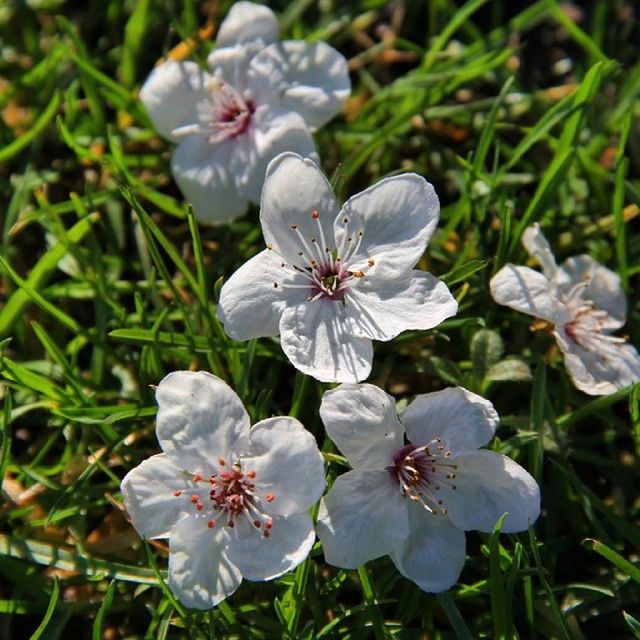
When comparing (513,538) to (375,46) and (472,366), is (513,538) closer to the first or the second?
(472,366)

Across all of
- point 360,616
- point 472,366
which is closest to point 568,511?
point 472,366

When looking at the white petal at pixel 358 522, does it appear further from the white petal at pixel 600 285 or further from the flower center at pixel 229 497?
the white petal at pixel 600 285

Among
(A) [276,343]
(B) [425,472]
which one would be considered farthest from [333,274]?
(B) [425,472]

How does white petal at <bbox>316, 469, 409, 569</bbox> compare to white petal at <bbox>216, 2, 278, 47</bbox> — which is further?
white petal at <bbox>216, 2, 278, 47</bbox>

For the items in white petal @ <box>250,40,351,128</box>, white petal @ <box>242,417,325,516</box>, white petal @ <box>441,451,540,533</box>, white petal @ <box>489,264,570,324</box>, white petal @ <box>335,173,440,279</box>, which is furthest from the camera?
white petal @ <box>250,40,351,128</box>

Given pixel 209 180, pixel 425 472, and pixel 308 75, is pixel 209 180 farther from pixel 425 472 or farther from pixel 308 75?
pixel 425 472

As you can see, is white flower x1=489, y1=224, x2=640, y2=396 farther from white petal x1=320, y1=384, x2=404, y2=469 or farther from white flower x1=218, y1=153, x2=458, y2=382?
white petal x1=320, y1=384, x2=404, y2=469

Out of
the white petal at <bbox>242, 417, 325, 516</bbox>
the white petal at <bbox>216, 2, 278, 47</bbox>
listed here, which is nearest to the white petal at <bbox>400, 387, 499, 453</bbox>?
the white petal at <bbox>242, 417, 325, 516</bbox>

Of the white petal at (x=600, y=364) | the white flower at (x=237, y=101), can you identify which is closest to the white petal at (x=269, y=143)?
the white flower at (x=237, y=101)
